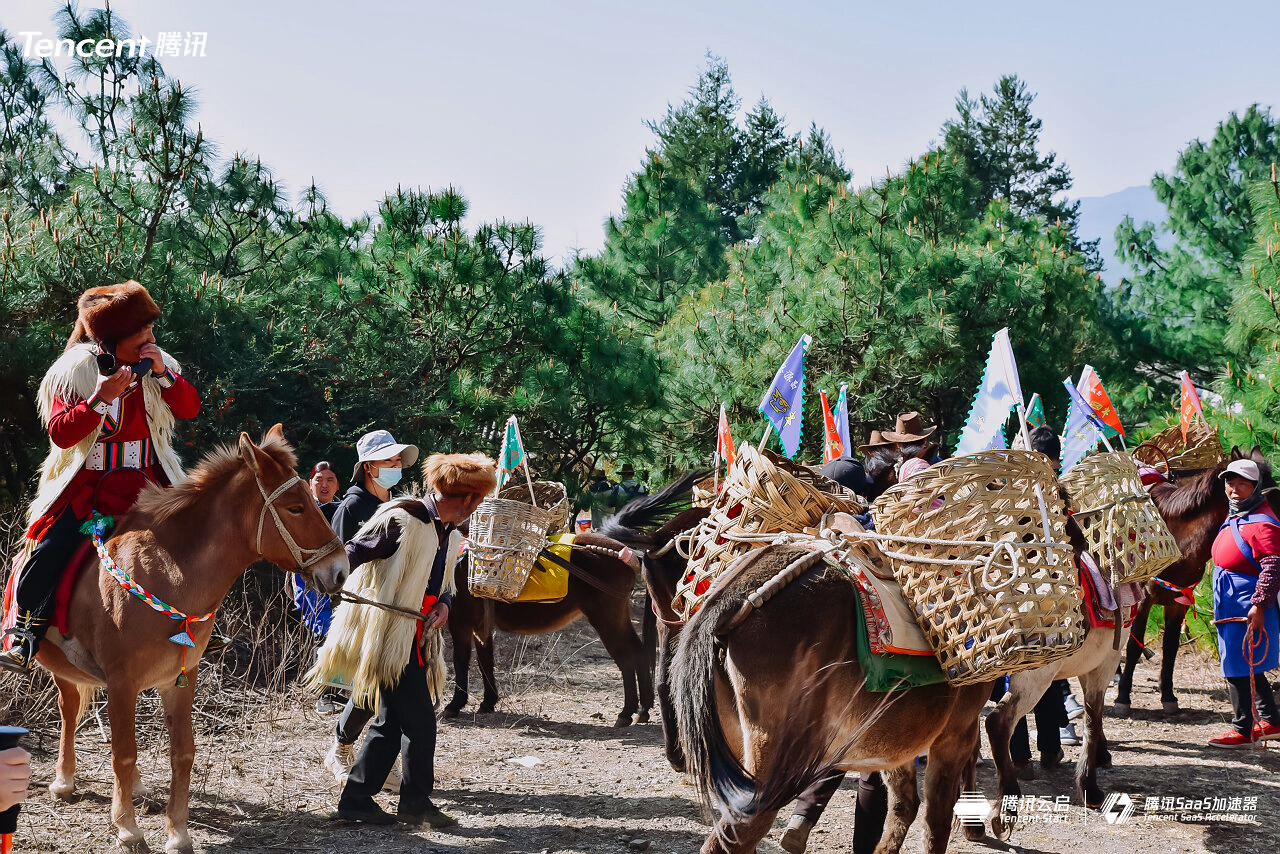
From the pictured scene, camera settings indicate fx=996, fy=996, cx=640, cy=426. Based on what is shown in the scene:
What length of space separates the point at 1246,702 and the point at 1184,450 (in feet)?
8.09

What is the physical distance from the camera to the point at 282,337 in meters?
9.07

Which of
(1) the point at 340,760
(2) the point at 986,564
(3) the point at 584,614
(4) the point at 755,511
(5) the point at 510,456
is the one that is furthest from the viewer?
(3) the point at 584,614

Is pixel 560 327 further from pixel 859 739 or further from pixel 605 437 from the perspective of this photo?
pixel 859 739

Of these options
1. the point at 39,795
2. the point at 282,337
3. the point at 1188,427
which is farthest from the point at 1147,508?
the point at 282,337

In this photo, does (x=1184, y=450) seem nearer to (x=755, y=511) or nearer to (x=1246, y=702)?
(x=1246, y=702)

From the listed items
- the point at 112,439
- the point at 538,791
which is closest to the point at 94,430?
the point at 112,439

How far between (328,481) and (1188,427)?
720 cm

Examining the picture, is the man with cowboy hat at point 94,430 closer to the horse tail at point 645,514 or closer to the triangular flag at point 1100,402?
the horse tail at point 645,514

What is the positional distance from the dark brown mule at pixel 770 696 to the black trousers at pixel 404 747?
75.4 inches

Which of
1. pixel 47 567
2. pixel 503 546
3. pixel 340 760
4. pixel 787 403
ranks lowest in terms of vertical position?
pixel 340 760

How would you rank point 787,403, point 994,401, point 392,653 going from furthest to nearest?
point 787,403
point 392,653
point 994,401

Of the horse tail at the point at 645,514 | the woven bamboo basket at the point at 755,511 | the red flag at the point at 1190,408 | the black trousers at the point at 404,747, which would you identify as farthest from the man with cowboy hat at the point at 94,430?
the red flag at the point at 1190,408

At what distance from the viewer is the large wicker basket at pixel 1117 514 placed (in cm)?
512

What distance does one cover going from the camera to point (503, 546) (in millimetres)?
6746
